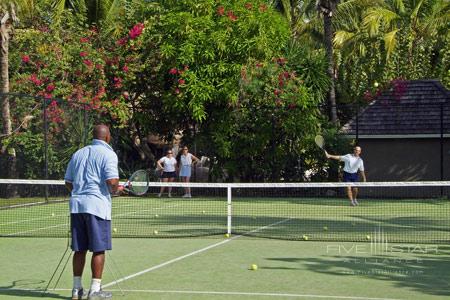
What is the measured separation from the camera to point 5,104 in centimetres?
2230

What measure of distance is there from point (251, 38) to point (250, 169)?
4104 mm

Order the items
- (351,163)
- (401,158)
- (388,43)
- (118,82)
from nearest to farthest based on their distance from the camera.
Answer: (351,163) < (118,82) < (401,158) < (388,43)

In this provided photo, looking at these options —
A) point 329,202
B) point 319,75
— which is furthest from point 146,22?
point 329,202

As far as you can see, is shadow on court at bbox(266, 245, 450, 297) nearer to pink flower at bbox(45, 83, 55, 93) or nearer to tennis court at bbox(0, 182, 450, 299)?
tennis court at bbox(0, 182, 450, 299)

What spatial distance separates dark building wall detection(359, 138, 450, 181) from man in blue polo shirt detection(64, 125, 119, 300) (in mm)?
19216

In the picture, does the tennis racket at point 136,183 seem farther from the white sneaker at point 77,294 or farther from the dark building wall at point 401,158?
the dark building wall at point 401,158

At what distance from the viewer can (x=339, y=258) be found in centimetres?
1081

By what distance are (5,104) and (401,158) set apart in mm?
12636

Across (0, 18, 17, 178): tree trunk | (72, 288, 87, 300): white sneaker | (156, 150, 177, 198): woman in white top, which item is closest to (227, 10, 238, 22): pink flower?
(156, 150, 177, 198): woman in white top

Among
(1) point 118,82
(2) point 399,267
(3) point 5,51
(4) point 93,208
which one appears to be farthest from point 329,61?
(4) point 93,208

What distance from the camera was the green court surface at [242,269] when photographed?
834cm

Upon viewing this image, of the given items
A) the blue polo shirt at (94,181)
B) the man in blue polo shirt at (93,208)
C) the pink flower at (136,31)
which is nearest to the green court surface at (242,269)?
the man in blue polo shirt at (93,208)

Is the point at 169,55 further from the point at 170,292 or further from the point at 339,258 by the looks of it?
the point at 170,292

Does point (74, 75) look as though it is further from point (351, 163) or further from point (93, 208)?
point (93, 208)
